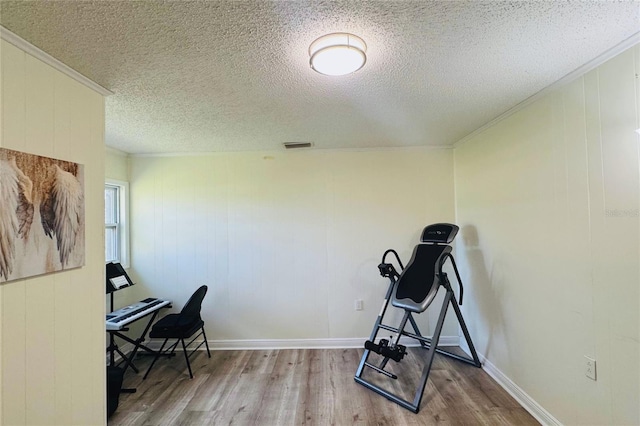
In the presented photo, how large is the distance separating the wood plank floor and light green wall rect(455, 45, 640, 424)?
15.0 inches

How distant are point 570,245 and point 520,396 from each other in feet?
4.47

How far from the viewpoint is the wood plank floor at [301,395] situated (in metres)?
2.18

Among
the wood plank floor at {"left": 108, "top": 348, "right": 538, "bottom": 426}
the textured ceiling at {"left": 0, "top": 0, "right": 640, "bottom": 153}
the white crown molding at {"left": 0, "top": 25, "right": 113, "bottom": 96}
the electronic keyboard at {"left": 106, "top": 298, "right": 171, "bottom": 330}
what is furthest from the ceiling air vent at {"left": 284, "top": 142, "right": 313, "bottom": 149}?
the wood plank floor at {"left": 108, "top": 348, "right": 538, "bottom": 426}

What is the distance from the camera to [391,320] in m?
3.47

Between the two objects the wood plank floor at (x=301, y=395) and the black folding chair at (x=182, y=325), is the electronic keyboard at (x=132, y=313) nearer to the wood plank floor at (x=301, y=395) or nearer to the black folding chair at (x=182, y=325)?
the black folding chair at (x=182, y=325)

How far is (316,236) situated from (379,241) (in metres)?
0.77

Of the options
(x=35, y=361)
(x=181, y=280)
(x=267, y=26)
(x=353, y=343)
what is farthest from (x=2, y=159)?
(x=353, y=343)

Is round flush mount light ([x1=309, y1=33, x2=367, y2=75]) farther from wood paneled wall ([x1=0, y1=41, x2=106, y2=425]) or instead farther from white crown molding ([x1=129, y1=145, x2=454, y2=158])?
white crown molding ([x1=129, y1=145, x2=454, y2=158])

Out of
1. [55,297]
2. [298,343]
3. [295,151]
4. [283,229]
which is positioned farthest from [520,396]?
[55,297]

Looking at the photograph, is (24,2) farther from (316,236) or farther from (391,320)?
(391,320)

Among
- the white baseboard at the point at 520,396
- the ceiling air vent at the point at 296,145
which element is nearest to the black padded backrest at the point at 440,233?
the white baseboard at the point at 520,396

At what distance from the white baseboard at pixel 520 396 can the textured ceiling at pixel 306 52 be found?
2.28 m

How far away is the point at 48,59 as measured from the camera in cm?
148

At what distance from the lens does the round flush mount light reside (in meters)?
1.34
